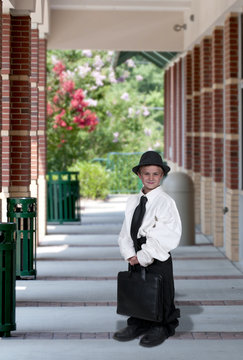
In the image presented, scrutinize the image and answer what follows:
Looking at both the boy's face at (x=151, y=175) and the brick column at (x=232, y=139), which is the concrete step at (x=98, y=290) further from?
the boy's face at (x=151, y=175)

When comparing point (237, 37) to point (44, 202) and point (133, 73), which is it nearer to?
point (44, 202)

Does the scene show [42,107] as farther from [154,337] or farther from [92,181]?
[154,337]

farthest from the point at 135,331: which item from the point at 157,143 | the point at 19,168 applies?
the point at 157,143

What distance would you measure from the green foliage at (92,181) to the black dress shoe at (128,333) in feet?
55.2

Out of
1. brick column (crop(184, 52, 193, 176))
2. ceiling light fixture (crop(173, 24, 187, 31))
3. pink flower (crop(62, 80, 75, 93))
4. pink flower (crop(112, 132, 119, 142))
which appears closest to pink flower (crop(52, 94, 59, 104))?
pink flower (crop(62, 80, 75, 93))

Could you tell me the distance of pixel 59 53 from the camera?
31.6 meters

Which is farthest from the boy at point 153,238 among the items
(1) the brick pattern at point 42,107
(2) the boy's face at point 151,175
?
(1) the brick pattern at point 42,107

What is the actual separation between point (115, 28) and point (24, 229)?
9.63m

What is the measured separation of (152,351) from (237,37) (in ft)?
22.3

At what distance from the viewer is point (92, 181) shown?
974 inches

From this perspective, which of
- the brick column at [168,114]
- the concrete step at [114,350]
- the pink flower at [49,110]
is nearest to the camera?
the concrete step at [114,350]

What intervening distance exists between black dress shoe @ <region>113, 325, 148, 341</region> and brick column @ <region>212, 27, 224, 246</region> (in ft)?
22.9

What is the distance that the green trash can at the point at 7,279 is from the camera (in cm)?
786

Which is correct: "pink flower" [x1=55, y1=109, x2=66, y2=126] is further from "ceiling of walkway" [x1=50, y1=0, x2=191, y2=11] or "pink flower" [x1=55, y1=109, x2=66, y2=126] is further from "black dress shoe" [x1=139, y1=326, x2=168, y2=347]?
"black dress shoe" [x1=139, y1=326, x2=168, y2=347]
